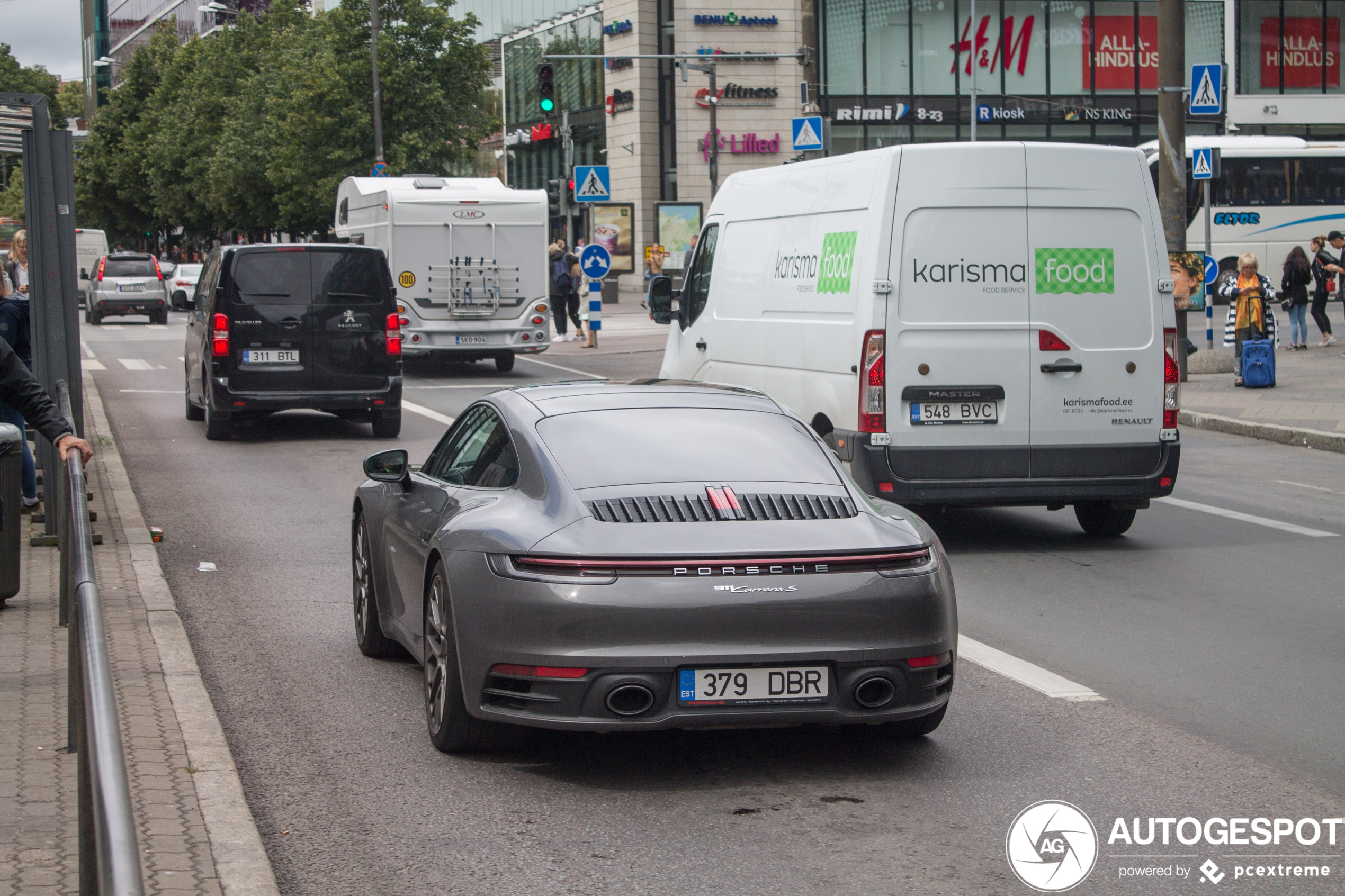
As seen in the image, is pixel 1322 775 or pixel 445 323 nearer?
pixel 1322 775

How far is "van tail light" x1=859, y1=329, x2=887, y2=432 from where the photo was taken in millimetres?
10039

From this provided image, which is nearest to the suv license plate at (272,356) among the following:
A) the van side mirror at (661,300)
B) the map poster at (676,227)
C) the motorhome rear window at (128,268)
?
the van side mirror at (661,300)

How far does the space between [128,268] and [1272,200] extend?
30.0m

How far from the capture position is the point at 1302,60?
183ft

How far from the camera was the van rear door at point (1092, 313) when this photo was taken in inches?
399

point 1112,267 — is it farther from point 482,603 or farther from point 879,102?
point 879,102

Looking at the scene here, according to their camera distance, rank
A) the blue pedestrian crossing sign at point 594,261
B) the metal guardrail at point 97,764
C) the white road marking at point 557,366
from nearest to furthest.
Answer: the metal guardrail at point 97,764, the white road marking at point 557,366, the blue pedestrian crossing sign at point 594,261

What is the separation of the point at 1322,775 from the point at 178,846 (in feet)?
11.9

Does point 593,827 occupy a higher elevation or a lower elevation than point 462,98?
lower

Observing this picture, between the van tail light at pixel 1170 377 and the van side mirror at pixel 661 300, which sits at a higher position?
the van side mirror at pixel 661 300

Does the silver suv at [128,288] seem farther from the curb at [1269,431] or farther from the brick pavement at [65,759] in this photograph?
the brick pavement at [65,759]

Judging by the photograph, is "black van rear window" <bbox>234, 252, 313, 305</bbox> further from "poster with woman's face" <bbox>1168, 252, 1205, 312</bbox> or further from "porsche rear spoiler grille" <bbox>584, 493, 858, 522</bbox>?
"porsche rear spoiler grille" <bbox>584, 493, 858, 522</bbox>

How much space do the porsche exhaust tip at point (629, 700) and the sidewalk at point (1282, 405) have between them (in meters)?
12.4

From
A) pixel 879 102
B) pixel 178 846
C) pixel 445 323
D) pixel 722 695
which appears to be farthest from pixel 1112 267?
pixel 879 102
